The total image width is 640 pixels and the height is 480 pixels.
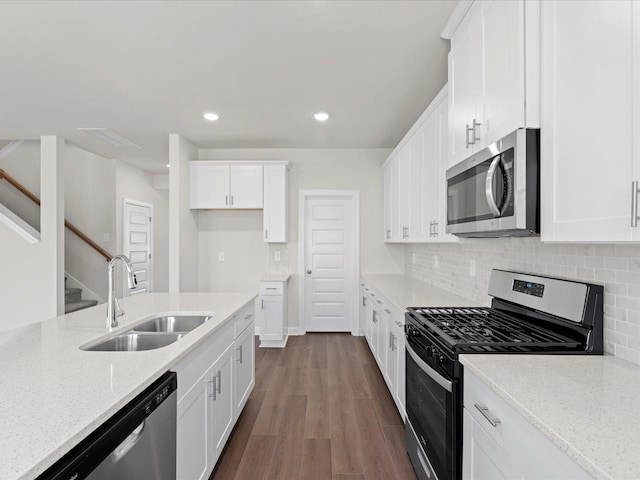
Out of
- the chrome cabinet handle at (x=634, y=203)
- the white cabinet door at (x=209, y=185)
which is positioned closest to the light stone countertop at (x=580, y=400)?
the chrome cabinet handle at (x=634, y=203)

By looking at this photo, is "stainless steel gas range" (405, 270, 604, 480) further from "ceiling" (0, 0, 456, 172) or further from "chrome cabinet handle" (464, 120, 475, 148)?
"ceiling" (0, 0, 456, 172)

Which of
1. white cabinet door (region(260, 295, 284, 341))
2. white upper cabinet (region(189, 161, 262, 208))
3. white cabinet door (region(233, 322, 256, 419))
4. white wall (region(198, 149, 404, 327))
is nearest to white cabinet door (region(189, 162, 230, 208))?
white upper cabinet (region(189, 161, 262, 208))

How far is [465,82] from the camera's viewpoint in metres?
1.83

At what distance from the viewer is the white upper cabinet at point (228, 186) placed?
15.0 feet

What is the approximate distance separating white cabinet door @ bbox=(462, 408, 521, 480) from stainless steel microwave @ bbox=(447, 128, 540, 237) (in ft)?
2.41

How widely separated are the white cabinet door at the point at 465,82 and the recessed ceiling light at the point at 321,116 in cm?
170

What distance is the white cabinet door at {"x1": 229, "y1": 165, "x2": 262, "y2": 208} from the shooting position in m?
4.59

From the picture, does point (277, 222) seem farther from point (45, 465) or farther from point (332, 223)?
point (45, 465)

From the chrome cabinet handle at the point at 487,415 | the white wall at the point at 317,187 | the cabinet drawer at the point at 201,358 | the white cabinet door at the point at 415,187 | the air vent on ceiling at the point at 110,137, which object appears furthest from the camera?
the white wall at the point at 317,187

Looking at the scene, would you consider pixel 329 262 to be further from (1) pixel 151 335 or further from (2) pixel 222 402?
(1) pixel 151 335

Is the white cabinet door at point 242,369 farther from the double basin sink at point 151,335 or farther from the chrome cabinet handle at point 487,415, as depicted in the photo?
the chrome cabinet handle at point 487,415

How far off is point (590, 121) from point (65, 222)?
6.43m

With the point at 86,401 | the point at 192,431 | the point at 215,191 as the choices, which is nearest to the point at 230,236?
the point at 215,191

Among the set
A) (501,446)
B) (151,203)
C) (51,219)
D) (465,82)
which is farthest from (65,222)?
(501,446)
